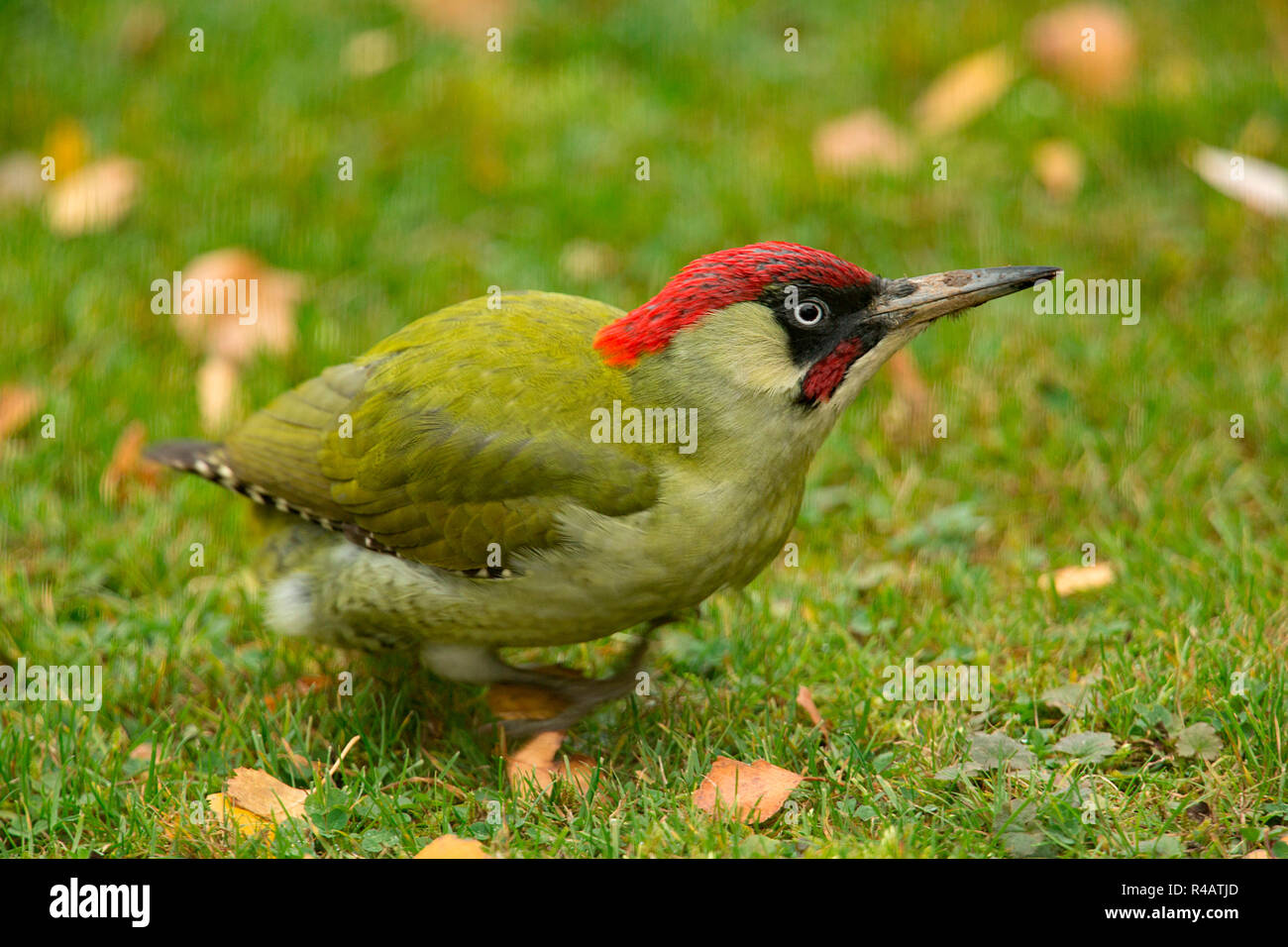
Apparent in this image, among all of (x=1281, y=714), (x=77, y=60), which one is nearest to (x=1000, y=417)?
(x=1281, y=714)

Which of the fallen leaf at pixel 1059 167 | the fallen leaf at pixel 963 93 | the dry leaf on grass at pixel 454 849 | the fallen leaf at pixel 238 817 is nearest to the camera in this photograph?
the dry leaf on grass at pixel 454 849

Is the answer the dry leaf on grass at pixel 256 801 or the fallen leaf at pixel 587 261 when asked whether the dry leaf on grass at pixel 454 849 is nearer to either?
the dry leaf on grass at pixel 256 801

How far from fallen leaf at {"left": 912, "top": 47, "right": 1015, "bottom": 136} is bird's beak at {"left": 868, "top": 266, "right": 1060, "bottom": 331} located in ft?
10.3

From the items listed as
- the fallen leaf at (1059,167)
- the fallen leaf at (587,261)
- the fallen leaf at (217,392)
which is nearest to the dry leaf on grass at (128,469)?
the fallen leaf at (217,392)

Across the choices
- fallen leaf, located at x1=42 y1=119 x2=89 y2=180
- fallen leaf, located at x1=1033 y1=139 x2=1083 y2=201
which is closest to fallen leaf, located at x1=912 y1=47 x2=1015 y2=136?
fallen leaf, located at x1=1033 y1=139 x2=1083 y2=201

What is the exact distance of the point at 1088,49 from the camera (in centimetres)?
702

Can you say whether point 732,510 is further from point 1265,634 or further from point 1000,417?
point 1000,417

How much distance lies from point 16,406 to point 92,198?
138 cm

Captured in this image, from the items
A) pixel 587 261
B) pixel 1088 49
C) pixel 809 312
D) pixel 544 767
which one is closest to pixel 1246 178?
pixel 1088 49

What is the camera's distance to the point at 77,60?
7.39 meters

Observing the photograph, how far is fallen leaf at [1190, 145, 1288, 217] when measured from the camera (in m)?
6.11

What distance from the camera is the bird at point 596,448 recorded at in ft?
12.6

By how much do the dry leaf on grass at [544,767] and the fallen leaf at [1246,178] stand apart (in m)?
3.87

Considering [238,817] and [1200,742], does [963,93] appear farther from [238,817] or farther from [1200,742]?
[238,817]
